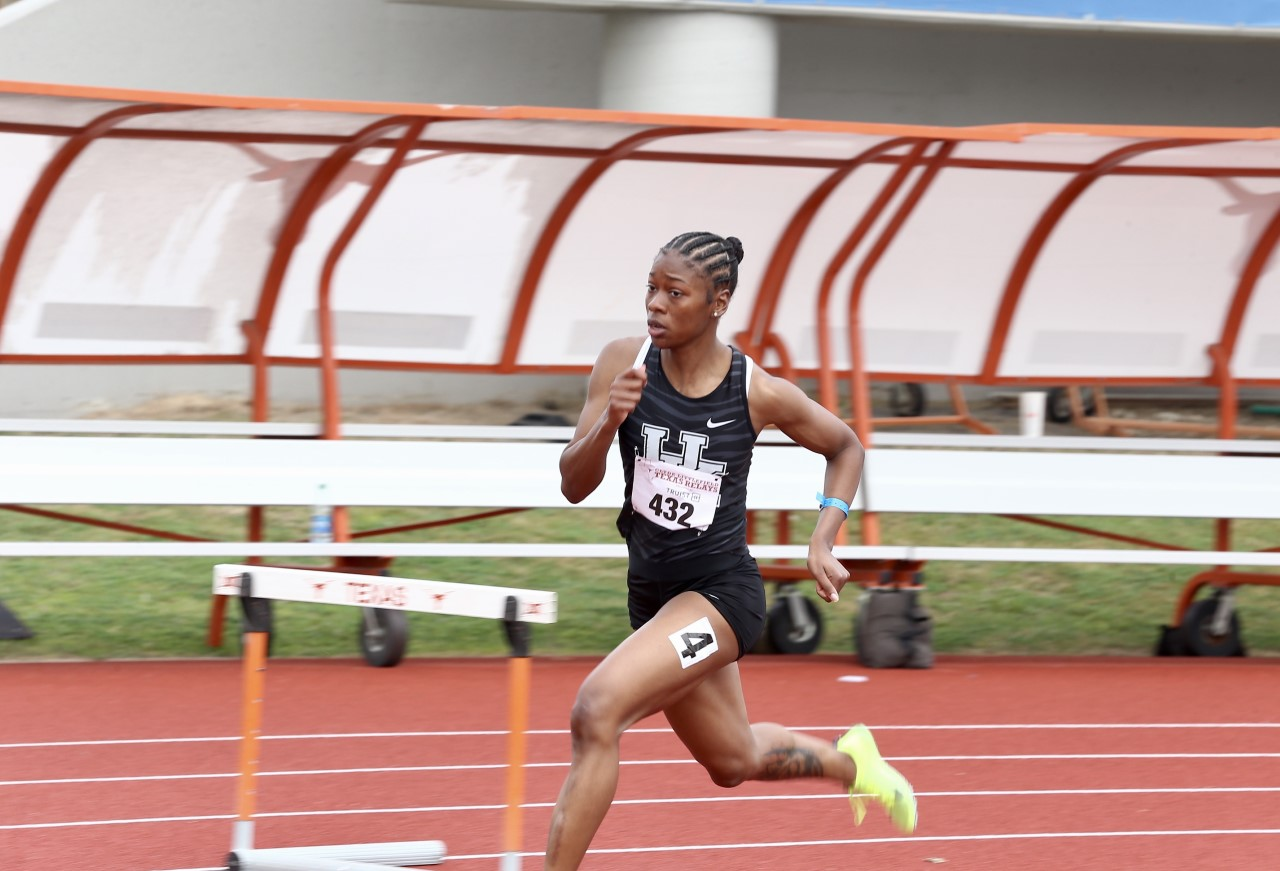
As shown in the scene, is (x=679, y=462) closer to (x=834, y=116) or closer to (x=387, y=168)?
(x=387, y=168)

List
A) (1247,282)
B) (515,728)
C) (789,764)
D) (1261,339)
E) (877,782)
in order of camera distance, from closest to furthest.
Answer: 1. (515,728)
2. (789,764)
3. (877,782)
4. (1247,282)
5. (1261,339)

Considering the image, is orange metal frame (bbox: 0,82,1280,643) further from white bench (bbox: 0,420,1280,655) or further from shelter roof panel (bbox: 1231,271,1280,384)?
white bench (bbox: 0,420,1280,655)

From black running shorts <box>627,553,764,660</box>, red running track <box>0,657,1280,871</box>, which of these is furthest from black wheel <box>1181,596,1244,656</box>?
black running shorts <box>627,553,764,660</box>

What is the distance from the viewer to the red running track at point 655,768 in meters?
5.50

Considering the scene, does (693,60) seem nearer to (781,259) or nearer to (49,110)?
(781,259)

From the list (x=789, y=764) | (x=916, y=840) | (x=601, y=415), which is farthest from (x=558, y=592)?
(x=601, y=415)

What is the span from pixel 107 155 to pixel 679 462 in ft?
16.2

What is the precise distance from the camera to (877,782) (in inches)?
200

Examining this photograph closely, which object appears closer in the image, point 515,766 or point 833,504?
point 515,766

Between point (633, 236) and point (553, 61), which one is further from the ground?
point (553, 61)

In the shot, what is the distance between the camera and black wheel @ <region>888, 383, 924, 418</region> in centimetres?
1557

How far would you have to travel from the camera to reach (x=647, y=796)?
19.9 ft

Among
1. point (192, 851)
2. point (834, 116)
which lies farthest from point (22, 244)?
point (834, 116)

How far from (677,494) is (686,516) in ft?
0.20
